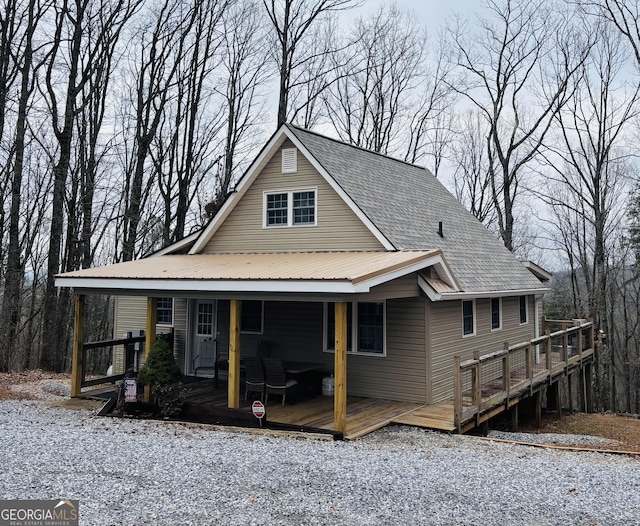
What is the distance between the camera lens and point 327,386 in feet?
38.5

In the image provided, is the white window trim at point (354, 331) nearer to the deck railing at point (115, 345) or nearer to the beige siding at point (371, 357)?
the beige siding at point (371, 357)

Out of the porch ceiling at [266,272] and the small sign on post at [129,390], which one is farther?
the small sign on post at [129,390]

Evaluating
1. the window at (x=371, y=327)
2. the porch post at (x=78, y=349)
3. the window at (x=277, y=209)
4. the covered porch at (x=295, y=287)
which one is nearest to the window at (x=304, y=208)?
the window at (x=277, y=209)

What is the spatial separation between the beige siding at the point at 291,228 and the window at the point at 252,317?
1.43 metres

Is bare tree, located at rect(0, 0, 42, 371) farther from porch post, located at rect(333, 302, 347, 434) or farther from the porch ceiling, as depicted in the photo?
porch post, located at rect(333, 302, 347, 434)

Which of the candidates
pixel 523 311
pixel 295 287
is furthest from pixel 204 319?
pixel 523 311

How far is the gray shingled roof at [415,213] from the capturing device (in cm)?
1259

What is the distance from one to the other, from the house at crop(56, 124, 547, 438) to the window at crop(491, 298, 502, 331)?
6 cm

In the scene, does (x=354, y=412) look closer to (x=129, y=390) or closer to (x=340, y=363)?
(x=340, y=363)

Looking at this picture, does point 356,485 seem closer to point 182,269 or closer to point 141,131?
point 182,269

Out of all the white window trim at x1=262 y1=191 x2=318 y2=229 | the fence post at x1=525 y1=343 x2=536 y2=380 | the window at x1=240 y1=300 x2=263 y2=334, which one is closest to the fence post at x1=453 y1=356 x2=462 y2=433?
the fence post at x1=525 y1=343 x2=536 y2=380

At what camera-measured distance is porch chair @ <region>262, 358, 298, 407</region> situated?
10578 millimetres

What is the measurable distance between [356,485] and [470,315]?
7824 millimetres

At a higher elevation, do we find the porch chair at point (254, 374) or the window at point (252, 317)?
the window at point (252, 317)
